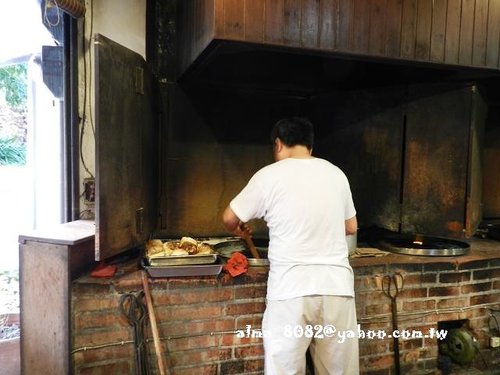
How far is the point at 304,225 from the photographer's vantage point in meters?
1.89

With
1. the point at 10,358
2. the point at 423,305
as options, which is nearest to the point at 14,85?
the point at 10,358

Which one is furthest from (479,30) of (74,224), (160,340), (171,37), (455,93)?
(74,224)

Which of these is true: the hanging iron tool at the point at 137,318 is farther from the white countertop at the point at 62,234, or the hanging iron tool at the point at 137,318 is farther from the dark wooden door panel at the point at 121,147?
the white countertop at the point at 62,234

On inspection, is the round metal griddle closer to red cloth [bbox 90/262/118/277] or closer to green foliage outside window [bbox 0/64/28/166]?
red cloth [bbox 90/262/118/277]

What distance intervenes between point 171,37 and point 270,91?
922 mm

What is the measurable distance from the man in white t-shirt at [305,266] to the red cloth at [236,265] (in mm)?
263

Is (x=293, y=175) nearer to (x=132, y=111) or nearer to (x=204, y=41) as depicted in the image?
(x=204, y=41)

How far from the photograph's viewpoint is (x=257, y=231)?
3.37 m

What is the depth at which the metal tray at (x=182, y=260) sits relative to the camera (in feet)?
7.03

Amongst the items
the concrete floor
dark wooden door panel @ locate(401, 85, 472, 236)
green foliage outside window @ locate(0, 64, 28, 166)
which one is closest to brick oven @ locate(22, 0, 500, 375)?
dark wooden door panel @ locate(401, 85, 472, 236)

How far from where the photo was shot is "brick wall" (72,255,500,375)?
207cm

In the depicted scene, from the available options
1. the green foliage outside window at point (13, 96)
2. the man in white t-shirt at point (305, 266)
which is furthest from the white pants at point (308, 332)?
the green foliage outside window at point (13, 96)

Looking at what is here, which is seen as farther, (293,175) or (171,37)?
(171,37)

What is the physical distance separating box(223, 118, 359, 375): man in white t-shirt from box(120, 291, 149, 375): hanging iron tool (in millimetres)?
672
